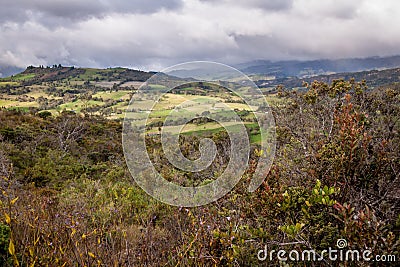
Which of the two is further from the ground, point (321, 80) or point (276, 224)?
point (321, 80)

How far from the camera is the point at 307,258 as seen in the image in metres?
2.40

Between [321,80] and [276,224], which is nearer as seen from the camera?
[276,224]

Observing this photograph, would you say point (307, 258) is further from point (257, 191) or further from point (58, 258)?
point (58, 258)

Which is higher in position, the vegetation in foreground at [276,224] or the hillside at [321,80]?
the hillside at [321,80]

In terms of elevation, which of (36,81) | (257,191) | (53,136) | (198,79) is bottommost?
(53,136)

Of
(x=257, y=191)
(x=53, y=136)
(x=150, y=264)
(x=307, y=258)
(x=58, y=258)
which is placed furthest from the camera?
(x=53, y=136)

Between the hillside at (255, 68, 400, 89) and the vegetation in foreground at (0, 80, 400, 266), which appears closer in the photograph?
the vegetation in foreground at (0, 80, 400, 266)

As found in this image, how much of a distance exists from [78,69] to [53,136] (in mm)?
115126

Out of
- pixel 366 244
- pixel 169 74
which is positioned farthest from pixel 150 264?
pixel 169 74

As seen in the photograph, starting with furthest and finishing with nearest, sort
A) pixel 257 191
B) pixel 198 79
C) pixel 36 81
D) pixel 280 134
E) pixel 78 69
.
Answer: pixel 78 69, pixel 36 81, pixel 280 134, pixel 198 79, pixel 257 191

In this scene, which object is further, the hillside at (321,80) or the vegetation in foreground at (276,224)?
the hillside at (321,80)

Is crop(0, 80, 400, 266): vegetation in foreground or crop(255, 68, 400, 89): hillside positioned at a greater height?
crop(255, 68, 400, 89): hillside

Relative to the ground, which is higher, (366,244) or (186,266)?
(366,244)

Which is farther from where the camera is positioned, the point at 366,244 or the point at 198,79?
the point at 198,79
